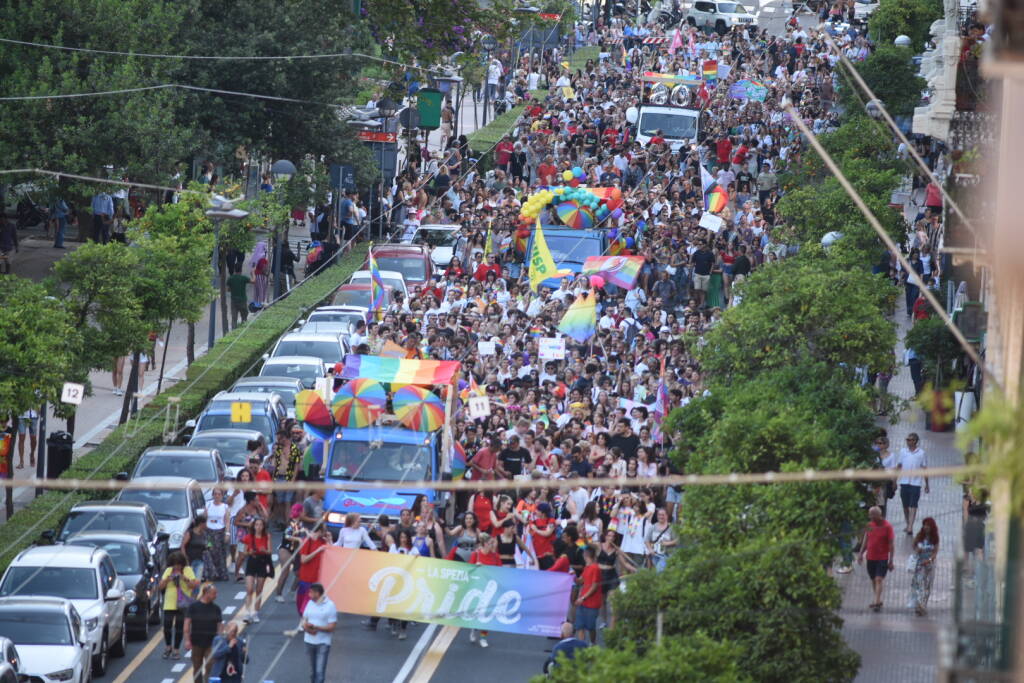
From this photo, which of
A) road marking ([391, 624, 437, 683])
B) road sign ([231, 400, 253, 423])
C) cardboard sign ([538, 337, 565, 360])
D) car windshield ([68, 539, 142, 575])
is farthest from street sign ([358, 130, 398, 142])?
road marking ([391, 624, 437, 683])

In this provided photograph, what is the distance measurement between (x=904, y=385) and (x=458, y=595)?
15.0m

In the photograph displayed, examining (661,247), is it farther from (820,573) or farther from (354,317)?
(820,573)

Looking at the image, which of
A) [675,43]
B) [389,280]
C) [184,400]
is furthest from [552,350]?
[675,43]

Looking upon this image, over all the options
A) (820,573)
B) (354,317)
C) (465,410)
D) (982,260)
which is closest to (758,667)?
(820,573)

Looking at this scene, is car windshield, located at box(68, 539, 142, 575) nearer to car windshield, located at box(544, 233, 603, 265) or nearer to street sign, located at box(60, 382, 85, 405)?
street sign, located at box(60, 382, 85, 405)

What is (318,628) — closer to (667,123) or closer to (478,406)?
(478,406)

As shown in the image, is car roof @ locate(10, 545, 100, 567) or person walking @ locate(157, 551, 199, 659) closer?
person walking @ locate(157, 551, 199, 659)

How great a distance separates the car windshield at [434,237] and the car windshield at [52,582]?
23.7 meters

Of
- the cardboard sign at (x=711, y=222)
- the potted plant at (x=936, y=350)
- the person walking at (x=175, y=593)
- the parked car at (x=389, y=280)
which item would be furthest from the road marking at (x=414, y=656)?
the cardboard sign at (x=711, y=222)

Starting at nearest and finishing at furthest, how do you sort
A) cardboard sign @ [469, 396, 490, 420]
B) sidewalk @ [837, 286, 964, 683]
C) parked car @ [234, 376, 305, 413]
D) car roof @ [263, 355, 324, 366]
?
sidewalk @ [837, 286, 964, 683], cardboard sign @ [469, 396, 490, 420], parked car @ [234, 376, 305, 413], car roof @ [263, 355, 324, 366]

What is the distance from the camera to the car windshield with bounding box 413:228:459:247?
4581 centimetres

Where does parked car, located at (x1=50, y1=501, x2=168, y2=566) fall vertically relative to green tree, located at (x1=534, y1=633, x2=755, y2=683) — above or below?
below

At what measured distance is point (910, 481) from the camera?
2575 centimetres

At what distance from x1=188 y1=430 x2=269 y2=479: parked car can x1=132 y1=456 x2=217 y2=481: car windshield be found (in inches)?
44.7
